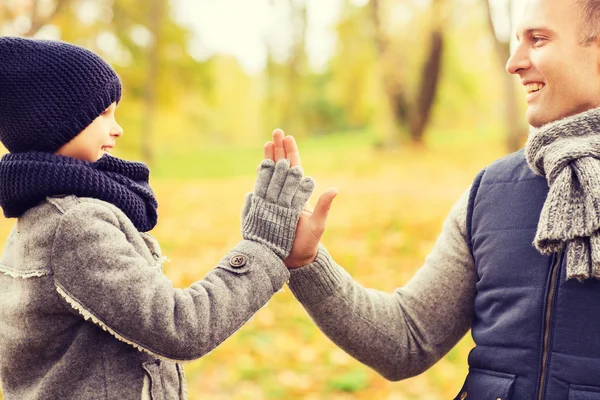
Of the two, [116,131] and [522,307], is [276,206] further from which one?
[522,307]

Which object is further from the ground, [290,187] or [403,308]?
[290,187]

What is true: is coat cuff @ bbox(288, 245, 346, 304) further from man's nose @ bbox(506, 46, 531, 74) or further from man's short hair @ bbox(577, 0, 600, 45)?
man's short hair @ bbox(577, 0, 600, 45)

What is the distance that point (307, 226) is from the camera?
1.77 m

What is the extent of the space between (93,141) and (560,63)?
1.24 meters

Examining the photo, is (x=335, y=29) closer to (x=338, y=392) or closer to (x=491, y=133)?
(x=491, y=133)

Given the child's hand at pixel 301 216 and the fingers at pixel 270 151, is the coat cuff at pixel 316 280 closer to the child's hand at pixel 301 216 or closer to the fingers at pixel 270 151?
the child's hand at pixel 301 216

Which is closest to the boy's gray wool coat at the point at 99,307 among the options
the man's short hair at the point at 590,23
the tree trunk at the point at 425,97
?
the man's short hair at the point at 590,23

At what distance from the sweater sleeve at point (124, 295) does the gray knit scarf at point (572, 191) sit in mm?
836

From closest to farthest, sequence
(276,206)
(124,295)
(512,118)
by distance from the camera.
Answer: (124,295), (276,206), (512,118)

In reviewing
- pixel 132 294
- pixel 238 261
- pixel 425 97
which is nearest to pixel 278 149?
pixel 238 261

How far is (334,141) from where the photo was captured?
16375mm

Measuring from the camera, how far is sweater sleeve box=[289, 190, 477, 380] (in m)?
1.89

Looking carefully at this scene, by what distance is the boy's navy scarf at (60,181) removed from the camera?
147 cm

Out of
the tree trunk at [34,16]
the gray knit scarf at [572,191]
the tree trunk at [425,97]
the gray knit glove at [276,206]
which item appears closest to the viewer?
the gray knit scarf at [572,191]
